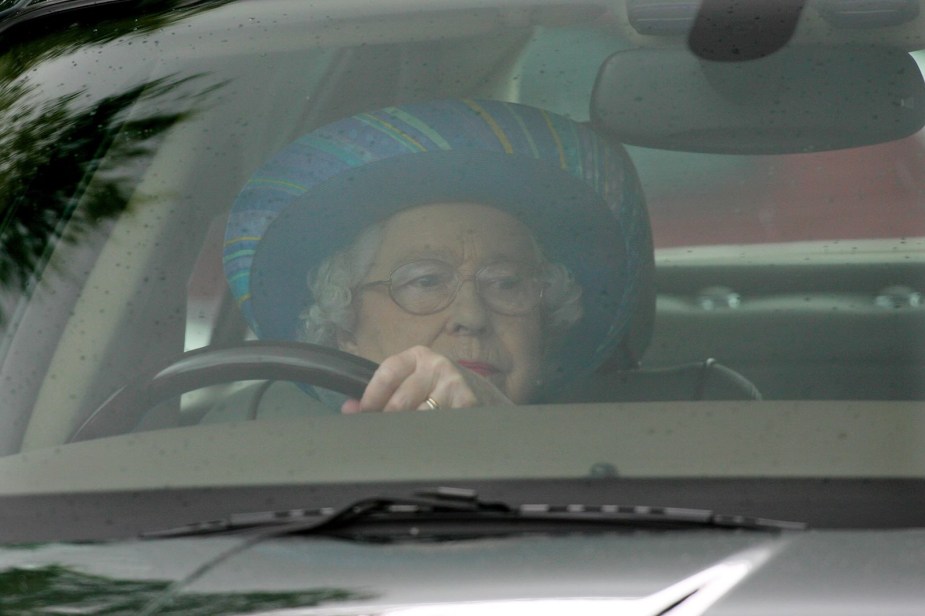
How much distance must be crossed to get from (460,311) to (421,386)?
0.53 ft

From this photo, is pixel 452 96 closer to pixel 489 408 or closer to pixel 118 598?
pixel 489 408

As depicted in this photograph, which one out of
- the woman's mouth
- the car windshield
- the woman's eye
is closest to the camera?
the car windshield

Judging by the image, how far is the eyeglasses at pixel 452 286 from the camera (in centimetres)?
199

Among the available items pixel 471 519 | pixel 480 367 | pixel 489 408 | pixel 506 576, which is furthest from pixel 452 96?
pixel 506 576

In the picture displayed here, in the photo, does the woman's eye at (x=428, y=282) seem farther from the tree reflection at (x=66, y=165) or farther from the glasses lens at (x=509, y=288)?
the tree reflection at (x=66, y=165)

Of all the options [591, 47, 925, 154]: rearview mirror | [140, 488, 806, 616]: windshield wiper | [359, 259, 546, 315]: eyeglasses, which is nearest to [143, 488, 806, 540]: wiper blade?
[140, 488, 806, 616]: windshield wiper

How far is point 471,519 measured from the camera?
64.0 inches

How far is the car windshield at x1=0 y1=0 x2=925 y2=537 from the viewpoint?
1.81 meters

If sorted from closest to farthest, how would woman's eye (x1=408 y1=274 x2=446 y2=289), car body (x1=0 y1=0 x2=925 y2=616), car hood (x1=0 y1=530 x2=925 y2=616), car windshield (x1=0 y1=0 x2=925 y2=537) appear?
car hood (x1=0 y1=530 x2=925 y2=616), car body (x1=0 y1=0 x2=925 y2=616), car windshield (x1=0 y1=0 x2=925 y2=537), woman's eye (x1=408 y1=274 x2=446 y2=289)

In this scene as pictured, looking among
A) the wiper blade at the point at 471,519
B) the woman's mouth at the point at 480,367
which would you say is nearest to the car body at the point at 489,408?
the wiper blade at the point at 471,519

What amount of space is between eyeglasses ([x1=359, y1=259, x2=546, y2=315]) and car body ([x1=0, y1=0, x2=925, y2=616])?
0.47 feet

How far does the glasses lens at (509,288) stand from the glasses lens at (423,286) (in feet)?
0.17

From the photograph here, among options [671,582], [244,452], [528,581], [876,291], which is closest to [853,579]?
[671,582]

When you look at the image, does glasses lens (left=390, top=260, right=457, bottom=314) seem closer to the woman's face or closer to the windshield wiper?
the woman's face
